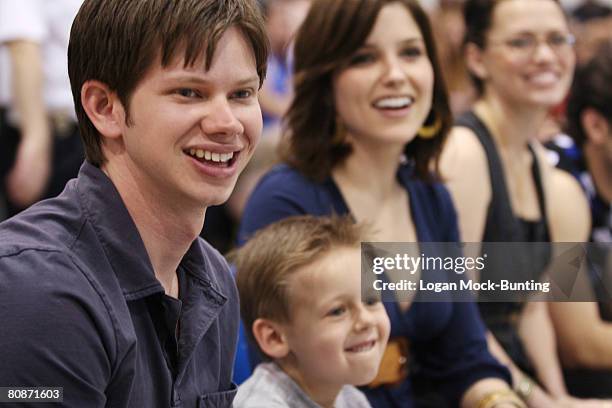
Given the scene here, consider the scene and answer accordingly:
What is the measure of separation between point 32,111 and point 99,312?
2.03 m

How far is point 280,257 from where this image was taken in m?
1.78

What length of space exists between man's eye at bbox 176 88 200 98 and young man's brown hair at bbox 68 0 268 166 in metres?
0.04

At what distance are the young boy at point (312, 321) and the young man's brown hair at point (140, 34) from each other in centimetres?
55

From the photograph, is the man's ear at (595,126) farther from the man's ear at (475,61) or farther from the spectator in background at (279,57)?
the spectator in background at (279,57)

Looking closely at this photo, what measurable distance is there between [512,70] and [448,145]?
0.36 meters

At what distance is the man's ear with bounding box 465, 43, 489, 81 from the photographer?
2.90 m

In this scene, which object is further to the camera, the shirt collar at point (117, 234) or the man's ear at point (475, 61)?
the man's ear at point (475, 61)

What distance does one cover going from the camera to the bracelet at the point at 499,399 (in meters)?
2.07

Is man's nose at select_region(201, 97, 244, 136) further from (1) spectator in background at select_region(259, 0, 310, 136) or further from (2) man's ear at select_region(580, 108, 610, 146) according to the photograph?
(1) spectator in background at select_region(259, 0, 310, 136)

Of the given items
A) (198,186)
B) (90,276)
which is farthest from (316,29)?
(90,276)

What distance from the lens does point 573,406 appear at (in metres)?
2.46

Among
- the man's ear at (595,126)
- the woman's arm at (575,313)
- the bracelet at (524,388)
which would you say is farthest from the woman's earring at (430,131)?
the man's ear at (595,126)

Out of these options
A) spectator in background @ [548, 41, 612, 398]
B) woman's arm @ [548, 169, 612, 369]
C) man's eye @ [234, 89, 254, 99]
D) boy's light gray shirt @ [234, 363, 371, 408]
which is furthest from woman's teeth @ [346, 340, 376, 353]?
spectator in background @ [548, 41, 612, 398]

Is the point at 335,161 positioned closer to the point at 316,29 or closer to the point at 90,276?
the point at 316,29
